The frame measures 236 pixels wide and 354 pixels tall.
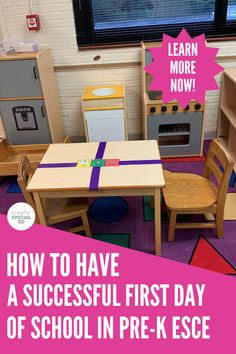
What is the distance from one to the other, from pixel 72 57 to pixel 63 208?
73.9 inches

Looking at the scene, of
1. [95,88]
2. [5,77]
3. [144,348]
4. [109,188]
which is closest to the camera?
[144,348]

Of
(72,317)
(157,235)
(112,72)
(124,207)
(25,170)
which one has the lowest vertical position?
(124,207)

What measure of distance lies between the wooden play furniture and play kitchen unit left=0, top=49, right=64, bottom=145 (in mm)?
52

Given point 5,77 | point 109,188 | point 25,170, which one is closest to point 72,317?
point 109,188

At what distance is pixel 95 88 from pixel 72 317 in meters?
2.48

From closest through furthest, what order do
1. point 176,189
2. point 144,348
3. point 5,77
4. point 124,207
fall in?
1. point 144,348
2. point 176,189
3. point 124,207
4. point 5,77

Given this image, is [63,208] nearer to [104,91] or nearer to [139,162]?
[139,162]

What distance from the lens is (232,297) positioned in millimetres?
1529

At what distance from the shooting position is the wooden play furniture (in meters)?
2.95

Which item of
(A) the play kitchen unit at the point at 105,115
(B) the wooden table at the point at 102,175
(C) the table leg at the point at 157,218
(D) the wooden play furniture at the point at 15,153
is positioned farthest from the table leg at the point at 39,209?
(A) the play kitchen unit at the point at 105,115

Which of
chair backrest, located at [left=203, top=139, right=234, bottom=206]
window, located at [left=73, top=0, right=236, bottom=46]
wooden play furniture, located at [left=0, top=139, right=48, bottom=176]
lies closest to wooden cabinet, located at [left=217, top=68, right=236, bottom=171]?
window, located at [left=73, top=0, right=236, bottom=46]

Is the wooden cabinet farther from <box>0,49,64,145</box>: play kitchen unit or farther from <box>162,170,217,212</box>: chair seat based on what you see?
<box>0,49,64,145</box>: play kitchen unit

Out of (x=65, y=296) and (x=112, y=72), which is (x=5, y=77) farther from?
(x=65, y=296)

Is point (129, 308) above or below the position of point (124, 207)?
above
